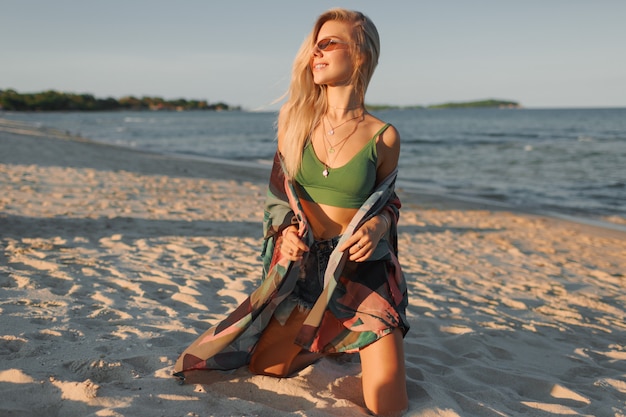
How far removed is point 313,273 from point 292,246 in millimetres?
258

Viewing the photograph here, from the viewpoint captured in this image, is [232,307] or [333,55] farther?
[232,307]

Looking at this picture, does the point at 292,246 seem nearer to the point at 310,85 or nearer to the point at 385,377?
the point at 385,377

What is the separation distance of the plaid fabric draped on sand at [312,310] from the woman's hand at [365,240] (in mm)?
44

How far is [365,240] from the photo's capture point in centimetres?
257

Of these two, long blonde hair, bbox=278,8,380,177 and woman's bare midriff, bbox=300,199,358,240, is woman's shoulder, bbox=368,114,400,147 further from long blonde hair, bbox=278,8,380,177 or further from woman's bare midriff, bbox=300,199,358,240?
woman's bare midriff, bbox=300,199,358,240

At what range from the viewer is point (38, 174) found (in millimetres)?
10562

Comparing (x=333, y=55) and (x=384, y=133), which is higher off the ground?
(x=333, y=55)

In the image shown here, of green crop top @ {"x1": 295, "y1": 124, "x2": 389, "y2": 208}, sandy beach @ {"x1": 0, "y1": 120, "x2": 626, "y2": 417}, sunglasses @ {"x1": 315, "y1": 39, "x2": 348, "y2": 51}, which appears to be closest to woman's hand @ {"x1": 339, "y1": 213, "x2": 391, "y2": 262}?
green crop top @ {"x1": 295, "y1": 124, "x2": 389, "y2": 208}

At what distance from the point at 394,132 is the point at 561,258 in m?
5.17

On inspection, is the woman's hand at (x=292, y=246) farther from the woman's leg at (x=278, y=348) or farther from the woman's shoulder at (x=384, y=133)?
the woman's shoulder at (x=384, y=133)

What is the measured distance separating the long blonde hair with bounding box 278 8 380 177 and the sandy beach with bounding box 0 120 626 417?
4.06 feet

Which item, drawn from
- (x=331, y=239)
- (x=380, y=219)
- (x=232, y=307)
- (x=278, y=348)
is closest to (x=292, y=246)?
(x=331, y=239)

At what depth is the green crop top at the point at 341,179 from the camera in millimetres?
2697

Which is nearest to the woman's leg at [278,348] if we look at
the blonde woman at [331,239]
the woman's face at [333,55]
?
the blonde woman at [331,239]
